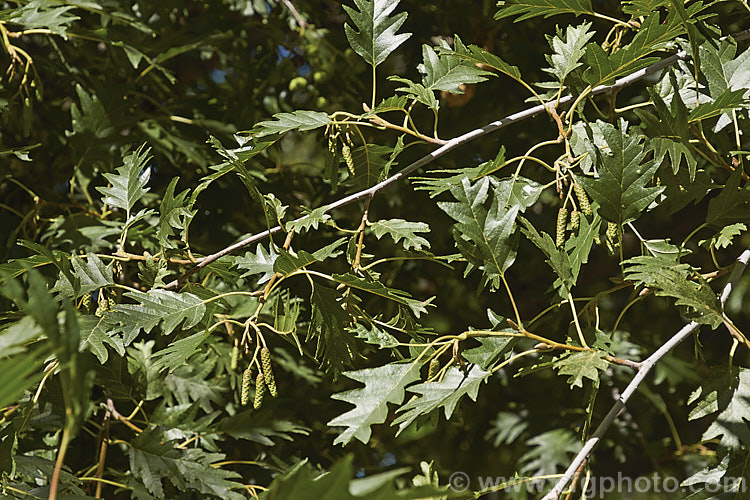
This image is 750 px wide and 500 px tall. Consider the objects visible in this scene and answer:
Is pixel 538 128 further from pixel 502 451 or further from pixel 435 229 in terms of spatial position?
Result: pixel 502 451

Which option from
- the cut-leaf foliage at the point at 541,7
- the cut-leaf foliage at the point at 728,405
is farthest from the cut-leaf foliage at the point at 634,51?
the cut-leaf foliage at the point at 728,405

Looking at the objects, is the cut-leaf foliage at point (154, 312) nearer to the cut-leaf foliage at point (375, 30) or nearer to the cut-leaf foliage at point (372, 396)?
the cut-leaf foliage at point (372, 396)

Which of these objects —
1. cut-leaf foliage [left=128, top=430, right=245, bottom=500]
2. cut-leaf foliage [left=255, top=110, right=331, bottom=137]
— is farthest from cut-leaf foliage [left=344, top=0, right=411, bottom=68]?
cut-leaf foliage [left=128, top=430, right=245, bottom=500]

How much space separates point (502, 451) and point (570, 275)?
64.0 inches

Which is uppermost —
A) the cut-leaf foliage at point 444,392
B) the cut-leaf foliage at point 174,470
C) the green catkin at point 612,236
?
the green catkin at point 612,236

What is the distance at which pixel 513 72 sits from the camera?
33.7 inches

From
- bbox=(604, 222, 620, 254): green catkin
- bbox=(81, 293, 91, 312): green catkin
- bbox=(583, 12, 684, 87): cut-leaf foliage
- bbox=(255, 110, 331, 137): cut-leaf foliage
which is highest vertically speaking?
bbox=(583, 12, 684, 87): cut-leaf foliage

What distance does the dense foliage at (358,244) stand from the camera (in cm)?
76

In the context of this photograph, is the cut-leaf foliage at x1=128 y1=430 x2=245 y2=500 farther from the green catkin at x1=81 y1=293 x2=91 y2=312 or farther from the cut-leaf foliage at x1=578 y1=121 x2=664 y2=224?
the cut-leaf foliage at x1=578 y1=121 x2=664 y2=224

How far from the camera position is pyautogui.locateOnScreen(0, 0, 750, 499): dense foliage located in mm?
757

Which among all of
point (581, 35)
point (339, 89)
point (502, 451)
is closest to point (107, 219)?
point (339, 89)

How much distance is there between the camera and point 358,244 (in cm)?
84

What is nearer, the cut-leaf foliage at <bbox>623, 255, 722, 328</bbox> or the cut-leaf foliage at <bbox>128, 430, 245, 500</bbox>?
the cut-leaf foliage at <bbox>623, 255, 722, 328</bbox>

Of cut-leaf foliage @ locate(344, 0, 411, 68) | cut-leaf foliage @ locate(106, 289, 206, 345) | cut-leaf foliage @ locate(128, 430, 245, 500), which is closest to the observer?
cut-leaf foliage @ locate(106, 289, 206, 345)
